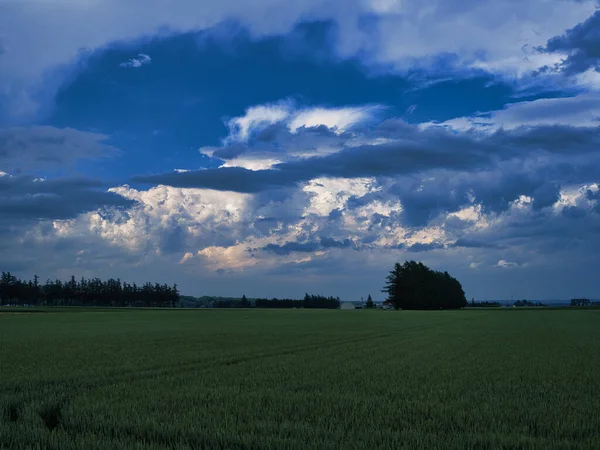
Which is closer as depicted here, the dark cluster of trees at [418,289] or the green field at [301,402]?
the green field at [301,402]

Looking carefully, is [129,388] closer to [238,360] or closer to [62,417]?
[62,417]

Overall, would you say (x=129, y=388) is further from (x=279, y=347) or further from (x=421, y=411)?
(x=279, y=347)

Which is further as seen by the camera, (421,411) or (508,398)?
(508,398)

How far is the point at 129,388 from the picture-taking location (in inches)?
569

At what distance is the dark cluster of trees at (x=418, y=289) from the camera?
17324 centimetres

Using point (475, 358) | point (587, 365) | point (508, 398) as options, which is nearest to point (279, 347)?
point (475, 358)

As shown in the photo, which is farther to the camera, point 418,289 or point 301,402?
point 418,289

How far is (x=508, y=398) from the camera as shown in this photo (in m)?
12.5

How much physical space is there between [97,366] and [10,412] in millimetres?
7932

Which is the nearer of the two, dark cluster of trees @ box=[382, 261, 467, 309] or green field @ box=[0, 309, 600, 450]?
green field @ box=[0, 309, 600, 450]

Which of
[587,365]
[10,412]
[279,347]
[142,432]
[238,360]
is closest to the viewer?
[142,432]

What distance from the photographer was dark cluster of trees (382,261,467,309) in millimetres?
173238

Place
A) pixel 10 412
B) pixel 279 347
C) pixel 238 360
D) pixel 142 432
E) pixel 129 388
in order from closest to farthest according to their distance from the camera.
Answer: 1. pixel 142 432
2. pixel 10 412
3. pixel 129 388
4. pixel 238 360
5. pixel 279 347

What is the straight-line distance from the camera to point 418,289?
569ft
